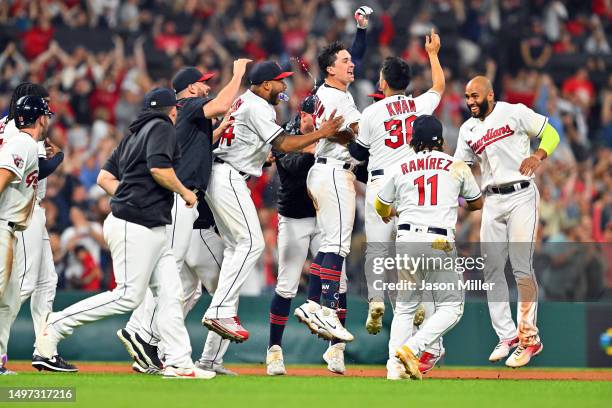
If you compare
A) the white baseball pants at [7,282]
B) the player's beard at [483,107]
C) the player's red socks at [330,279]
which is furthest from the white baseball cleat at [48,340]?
the player's beard at [483,107]

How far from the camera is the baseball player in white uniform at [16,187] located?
9.59m

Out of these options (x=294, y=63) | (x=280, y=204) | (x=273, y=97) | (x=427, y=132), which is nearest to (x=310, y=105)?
(x=273, y=97)

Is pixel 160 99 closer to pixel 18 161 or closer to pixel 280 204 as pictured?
pixel 18 161

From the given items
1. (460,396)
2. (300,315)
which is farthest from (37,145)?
(460,396)

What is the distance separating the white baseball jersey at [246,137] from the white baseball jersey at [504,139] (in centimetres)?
195

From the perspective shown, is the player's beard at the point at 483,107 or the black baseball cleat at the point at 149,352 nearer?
the black baseball cleat at the point at 149,352

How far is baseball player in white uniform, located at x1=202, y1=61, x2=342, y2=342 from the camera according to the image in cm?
1012

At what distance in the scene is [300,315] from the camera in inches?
410

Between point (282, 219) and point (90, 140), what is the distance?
24.0ft

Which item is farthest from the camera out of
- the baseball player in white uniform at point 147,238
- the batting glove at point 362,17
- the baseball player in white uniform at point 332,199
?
the batting glove at point 362,17

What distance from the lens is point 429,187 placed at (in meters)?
9.63

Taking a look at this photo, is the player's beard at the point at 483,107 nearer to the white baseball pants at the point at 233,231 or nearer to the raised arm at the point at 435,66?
the raised arm at the point at 435,66

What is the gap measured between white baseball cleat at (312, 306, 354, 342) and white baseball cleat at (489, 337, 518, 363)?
4.30ft

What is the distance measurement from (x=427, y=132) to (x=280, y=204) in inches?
77.2
